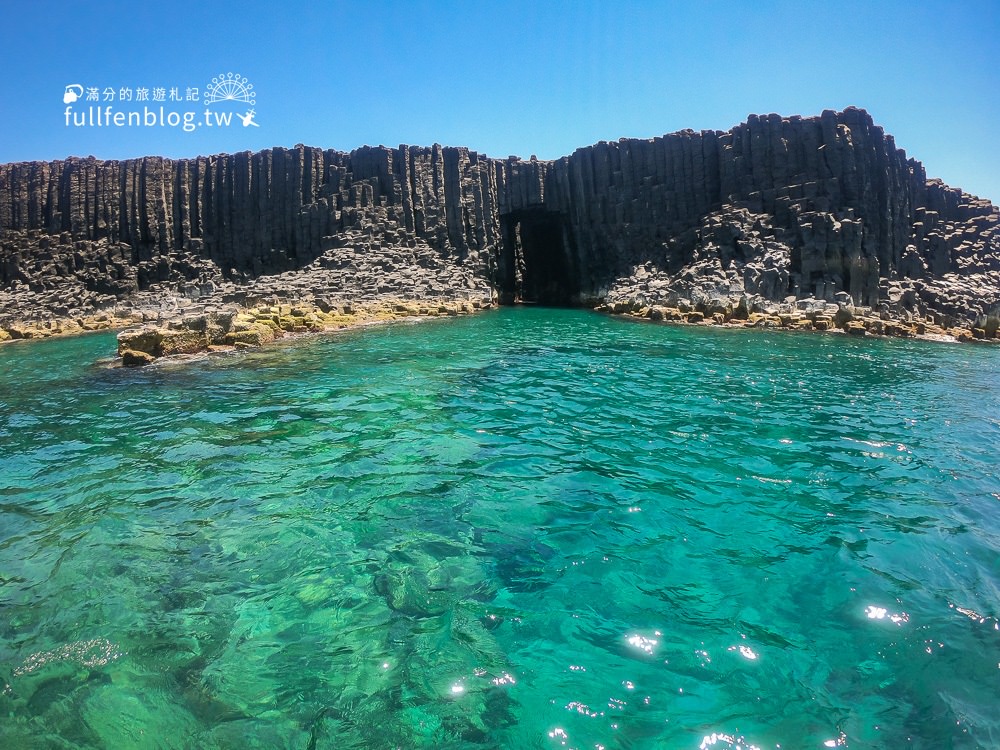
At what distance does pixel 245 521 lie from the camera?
6.38m

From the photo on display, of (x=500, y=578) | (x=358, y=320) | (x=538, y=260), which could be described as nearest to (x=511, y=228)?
(x=538, y=260)

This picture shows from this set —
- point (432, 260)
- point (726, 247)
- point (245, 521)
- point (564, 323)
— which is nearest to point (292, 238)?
point (432, 260)

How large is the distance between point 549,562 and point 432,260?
40.6 meters

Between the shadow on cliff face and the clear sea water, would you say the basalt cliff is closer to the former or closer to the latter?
the shadow on cliff face

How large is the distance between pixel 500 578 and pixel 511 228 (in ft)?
143

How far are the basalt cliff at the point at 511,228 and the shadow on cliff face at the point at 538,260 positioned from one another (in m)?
0.17

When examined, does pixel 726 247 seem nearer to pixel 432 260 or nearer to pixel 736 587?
pixel 432 260

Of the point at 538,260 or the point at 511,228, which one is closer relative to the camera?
the point at 511,228

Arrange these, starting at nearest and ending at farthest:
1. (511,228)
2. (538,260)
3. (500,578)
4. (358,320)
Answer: (500,578) → (358,320) → (511,228) → (538,260)

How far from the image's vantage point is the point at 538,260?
48.3 m

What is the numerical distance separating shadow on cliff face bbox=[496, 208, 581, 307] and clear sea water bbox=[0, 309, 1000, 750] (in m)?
35.3

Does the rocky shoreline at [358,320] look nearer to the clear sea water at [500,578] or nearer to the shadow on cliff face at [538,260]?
the shadow on cliff face at [538,260]

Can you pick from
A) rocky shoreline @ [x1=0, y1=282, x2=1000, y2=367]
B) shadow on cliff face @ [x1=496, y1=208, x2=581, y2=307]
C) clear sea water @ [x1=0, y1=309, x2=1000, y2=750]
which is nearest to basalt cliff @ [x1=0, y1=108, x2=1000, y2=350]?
shadow on cliff face @ [x1=496, y1=208, x2=581, y2=307]

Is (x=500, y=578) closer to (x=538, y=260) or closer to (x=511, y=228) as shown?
(x=511, y=228)
